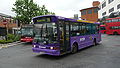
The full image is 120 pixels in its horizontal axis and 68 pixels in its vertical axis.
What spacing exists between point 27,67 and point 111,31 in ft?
88.9

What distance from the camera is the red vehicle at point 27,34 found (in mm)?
14812

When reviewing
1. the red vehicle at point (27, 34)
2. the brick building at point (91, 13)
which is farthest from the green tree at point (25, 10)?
the brick building at point (91, 13)

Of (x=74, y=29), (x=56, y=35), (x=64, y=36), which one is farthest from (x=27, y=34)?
(x=56, y=35)

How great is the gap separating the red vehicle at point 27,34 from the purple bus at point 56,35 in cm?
740

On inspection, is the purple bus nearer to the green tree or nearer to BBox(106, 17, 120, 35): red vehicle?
the green tree

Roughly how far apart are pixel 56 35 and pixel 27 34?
923 centimetres

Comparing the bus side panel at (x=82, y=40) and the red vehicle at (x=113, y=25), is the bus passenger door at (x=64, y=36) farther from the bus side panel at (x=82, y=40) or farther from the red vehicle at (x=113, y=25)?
the red vehicle at (x=113, y=25)

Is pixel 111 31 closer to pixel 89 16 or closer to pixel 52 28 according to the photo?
pixel 52 28

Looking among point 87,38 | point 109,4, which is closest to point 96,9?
point 109,4

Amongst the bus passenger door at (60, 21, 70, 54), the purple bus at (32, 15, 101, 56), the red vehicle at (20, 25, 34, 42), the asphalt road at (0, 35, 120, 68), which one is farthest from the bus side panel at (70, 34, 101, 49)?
the red vehicle at (20, 25, 34, 42)

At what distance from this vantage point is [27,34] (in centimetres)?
1497

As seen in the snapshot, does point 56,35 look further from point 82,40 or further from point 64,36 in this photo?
point 82,40

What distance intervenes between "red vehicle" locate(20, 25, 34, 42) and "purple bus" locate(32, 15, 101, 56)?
7.40 metres

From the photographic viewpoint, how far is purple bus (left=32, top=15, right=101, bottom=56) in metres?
6.82
